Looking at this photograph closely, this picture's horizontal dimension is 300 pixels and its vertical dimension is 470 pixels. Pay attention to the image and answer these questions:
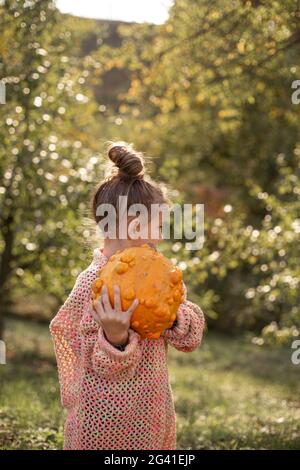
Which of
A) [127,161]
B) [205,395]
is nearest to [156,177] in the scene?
[127,161]

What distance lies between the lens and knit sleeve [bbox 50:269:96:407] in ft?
10.3

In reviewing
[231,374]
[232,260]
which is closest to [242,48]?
[232,260]

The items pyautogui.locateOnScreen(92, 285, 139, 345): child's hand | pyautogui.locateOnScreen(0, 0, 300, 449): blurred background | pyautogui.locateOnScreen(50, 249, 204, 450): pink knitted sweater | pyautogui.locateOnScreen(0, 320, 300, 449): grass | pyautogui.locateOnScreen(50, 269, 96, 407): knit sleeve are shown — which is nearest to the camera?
pyautogui.locateOnScreen(92, 285, 139, 345): child's hand

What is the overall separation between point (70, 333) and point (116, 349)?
1.39ft

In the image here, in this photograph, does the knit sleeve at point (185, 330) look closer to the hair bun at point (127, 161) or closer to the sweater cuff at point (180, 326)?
the sweater cuff at point (180, 326)

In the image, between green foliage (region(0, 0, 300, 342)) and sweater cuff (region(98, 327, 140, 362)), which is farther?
green foliage (region(0, 0, 300, 342))

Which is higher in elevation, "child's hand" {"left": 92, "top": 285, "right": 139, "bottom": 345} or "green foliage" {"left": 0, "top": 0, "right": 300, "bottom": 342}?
"green foliage" {"left": 0, "top": 0, "right": 300, "bottom": 342}

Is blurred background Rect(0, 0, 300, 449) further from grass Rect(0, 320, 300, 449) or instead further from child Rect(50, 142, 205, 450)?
child Rect(50, 142, 205, 450)

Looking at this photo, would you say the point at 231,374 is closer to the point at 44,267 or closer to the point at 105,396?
the point at 44,267

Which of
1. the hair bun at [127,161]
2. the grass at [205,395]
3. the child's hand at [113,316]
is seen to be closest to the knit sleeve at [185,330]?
the child's hand at [113,316]

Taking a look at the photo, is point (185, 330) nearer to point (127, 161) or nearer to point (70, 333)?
point (70, 333)

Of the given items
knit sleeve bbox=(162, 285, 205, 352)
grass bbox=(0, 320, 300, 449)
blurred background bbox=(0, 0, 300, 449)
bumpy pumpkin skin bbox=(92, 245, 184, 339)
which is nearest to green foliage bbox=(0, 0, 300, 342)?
blurred background bbox=(0, 0, 300, 449)

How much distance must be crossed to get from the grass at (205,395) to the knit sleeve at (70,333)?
1254 millimetres
